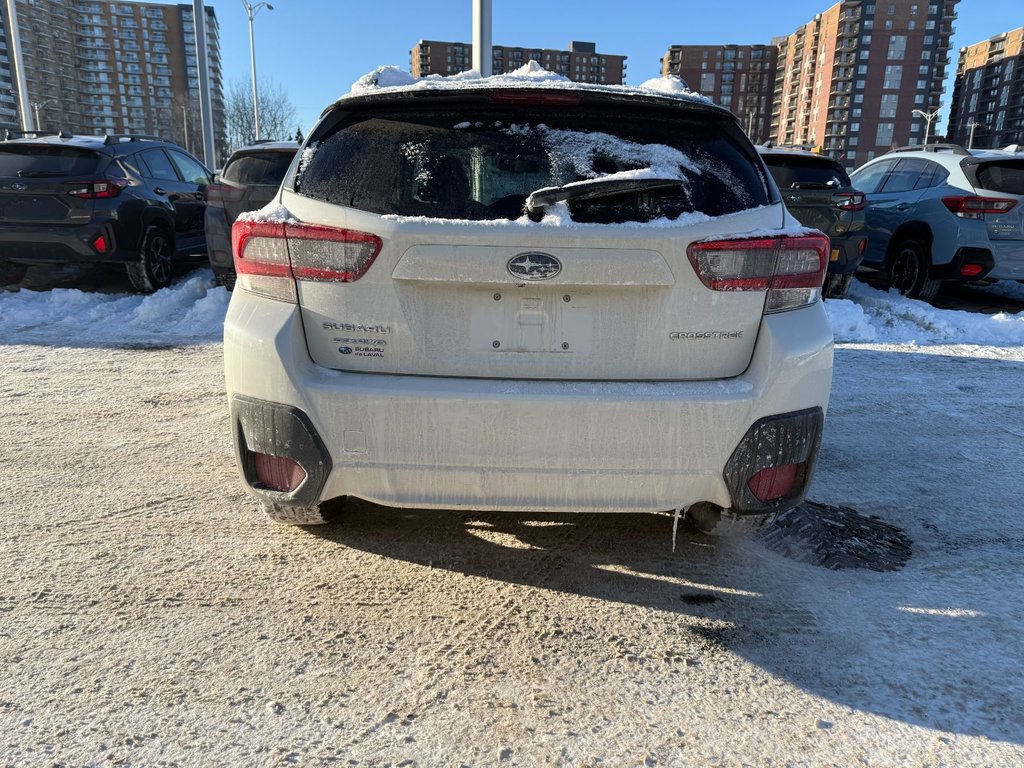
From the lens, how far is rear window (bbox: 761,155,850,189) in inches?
315

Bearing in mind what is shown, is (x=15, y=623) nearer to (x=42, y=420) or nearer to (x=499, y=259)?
(x=499, y=259)

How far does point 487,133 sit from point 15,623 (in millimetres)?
2249

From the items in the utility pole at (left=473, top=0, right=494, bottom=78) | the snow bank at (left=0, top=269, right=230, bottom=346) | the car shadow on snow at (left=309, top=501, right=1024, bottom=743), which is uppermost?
the utility pole at (left=473, top=0, right=494, bottom=78)

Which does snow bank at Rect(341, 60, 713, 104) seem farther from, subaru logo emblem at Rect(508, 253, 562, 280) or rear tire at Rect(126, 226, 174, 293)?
rear tire at Rect(126, 226, 174, 293)

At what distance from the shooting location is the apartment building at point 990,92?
11125 centimetres

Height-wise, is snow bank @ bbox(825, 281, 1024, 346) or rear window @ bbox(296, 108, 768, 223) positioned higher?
rear window @ bbox(296, 108, 768, 223)

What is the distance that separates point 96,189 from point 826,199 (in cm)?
807

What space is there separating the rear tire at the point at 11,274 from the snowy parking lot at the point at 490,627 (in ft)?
20.9

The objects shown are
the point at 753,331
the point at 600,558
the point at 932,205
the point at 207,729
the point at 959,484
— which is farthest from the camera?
the point at 932,205

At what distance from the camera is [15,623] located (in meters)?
2.33

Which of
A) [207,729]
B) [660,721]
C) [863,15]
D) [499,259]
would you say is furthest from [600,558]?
[863,15]

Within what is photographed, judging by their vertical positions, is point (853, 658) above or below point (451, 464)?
below

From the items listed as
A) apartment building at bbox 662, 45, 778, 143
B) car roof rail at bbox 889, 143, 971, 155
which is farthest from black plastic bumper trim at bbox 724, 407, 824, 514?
apartment building at bbox 662, 45, 778, 143

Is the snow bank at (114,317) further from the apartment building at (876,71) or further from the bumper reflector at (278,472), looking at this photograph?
the apartment building at (876,71)
